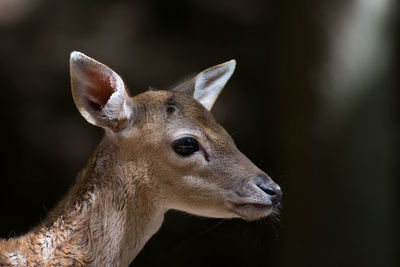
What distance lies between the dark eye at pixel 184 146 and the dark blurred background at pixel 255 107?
3.33 meters

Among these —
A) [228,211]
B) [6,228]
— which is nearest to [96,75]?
[228,211]

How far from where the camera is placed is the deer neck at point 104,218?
3.79 meters

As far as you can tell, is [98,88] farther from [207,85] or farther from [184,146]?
[207,85]

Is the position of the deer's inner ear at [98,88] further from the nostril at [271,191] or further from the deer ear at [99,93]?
the nostril at [271,191]

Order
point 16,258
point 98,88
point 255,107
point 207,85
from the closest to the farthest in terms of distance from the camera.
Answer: point 16,258, point 98,88, point 207,85, point 255,107

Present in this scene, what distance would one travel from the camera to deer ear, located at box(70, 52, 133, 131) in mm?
3895

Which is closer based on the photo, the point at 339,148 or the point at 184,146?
the point at 184,146

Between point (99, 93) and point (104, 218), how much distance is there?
745mm

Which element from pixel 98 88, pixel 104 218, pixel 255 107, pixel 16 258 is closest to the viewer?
pixel 16 258

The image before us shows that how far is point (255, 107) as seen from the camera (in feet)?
31.1

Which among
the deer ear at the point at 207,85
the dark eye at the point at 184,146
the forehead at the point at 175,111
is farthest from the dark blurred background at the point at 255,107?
the dark eye at the point at 184,146

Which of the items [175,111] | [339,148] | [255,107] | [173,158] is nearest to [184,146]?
[173,158]

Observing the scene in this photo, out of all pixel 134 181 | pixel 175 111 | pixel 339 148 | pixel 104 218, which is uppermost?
pixel 175 111

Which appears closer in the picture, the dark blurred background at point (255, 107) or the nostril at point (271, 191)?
the nostril at point (271, 191)
